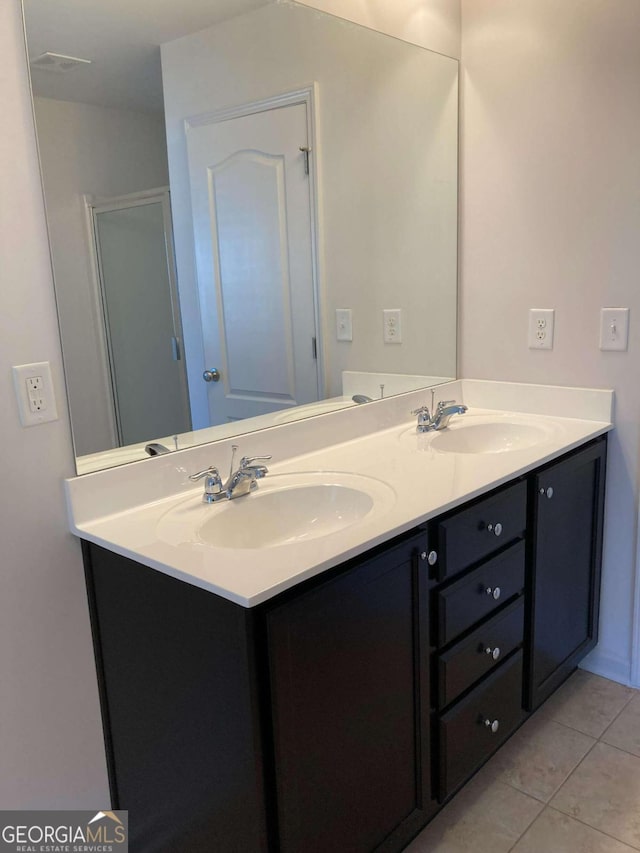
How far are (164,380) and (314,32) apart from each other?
102 cm

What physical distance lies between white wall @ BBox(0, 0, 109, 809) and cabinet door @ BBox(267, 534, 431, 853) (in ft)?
1.69

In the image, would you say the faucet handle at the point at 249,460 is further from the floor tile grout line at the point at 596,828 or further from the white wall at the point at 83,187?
the floor tile grout line at the point at 596,828

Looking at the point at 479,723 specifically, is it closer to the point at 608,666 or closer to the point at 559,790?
the point at 559,790

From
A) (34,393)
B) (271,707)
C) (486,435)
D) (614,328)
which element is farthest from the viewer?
(486,435)

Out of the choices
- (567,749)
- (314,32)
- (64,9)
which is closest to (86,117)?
(64,9)

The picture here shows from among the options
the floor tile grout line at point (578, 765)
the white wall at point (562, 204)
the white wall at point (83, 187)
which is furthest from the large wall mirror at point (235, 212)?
the floor tile grout line at point (578, 765)

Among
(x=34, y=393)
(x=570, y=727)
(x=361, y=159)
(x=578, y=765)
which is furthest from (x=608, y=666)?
(x=34, y=393)

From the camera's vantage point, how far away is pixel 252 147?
1.69 m

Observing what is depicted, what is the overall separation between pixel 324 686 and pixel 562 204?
1.55m

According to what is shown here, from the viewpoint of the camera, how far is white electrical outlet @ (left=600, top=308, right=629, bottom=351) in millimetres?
1939

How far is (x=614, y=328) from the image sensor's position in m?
1.96

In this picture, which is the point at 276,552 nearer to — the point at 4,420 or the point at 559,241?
the point at 4,420

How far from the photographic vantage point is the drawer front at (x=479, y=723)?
1518 mm

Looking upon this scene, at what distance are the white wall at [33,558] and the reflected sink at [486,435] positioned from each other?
3.40 ft
